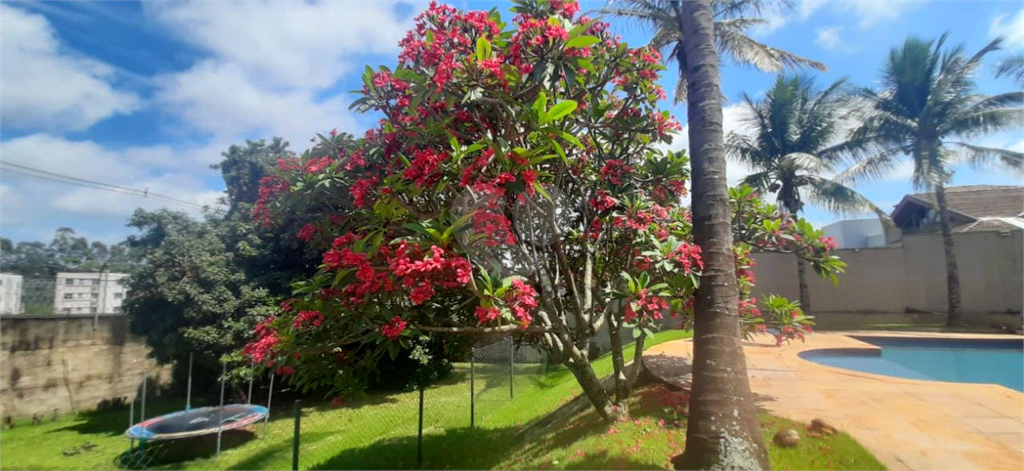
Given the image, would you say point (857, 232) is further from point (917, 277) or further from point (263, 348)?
point (263, 348)

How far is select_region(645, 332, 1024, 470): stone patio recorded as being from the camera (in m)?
4.21

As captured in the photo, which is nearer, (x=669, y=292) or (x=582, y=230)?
(x=669, y=292)

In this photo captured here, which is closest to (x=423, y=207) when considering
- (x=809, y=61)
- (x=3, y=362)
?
(x=809, y=61)

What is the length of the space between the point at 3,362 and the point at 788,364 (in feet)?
50.8

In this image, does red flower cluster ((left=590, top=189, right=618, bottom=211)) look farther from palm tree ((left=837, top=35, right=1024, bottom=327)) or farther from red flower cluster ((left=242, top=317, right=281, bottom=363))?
palm tree ((left=837, top=35, right=1024, bottom=327))

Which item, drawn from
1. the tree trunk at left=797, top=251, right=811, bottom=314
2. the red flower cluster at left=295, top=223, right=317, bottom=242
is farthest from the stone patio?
the tree trunk at left=797, top=251, right=811, bottom=314

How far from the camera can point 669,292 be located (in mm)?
4191

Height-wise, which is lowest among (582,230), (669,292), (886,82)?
(669,292)

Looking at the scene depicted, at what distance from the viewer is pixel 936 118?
52.4ft

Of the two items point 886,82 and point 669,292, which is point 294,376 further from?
point 886,82

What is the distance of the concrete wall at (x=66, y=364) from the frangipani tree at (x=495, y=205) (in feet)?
28.0

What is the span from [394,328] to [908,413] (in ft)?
19.8

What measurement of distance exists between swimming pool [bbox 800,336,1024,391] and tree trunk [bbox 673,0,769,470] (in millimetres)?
8128

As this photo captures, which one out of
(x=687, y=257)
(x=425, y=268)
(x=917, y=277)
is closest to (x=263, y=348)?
(x=425, y=268)
